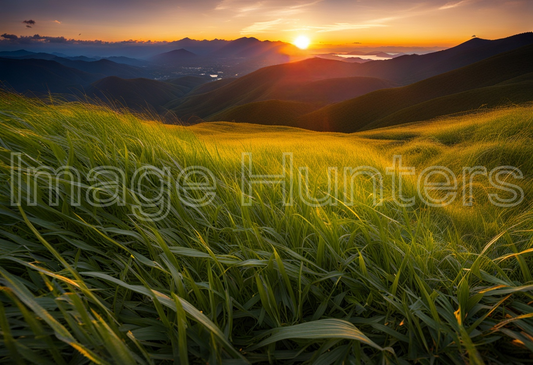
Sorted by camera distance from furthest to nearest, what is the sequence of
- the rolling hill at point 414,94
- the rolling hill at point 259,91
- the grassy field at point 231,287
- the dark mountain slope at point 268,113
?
the rolling hill at point 259,91
the dark mountain slope at point 268,113
the rolling hill at point 414,94
the grassy field at point 231,287

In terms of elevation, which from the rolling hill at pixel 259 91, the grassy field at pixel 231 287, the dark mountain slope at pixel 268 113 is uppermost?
the rolling hill at pixel 259 91

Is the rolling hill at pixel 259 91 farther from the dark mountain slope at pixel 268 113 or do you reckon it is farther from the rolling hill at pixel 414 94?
the rolling hill at pixel 414 94

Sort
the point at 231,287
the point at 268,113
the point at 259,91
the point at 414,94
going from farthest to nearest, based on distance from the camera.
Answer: the point at 259,91
the point at 268,113
the point at 414,94
the point at 231,287

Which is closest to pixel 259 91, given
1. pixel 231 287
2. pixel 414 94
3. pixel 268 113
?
pixel 268 113

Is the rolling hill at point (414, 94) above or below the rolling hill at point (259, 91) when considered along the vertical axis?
below

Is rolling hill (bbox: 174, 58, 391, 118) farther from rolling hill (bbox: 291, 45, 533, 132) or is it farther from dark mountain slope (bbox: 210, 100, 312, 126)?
rolling hill (bbox: 291, 45, 533, 132)

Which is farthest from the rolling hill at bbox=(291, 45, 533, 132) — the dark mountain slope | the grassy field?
the grassy field

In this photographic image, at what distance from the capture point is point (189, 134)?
3160 millimetres

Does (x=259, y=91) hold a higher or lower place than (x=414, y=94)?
A: higher

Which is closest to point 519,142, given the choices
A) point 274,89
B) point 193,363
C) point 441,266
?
point 441,266

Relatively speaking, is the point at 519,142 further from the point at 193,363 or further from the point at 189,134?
the point at 193,363

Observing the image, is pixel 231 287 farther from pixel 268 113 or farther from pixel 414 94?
pixel 268 113

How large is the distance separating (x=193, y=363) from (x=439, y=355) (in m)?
0.92

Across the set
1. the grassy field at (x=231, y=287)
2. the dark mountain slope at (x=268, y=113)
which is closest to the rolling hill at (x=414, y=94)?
the dark mountain slope at (x=268, y=113)
